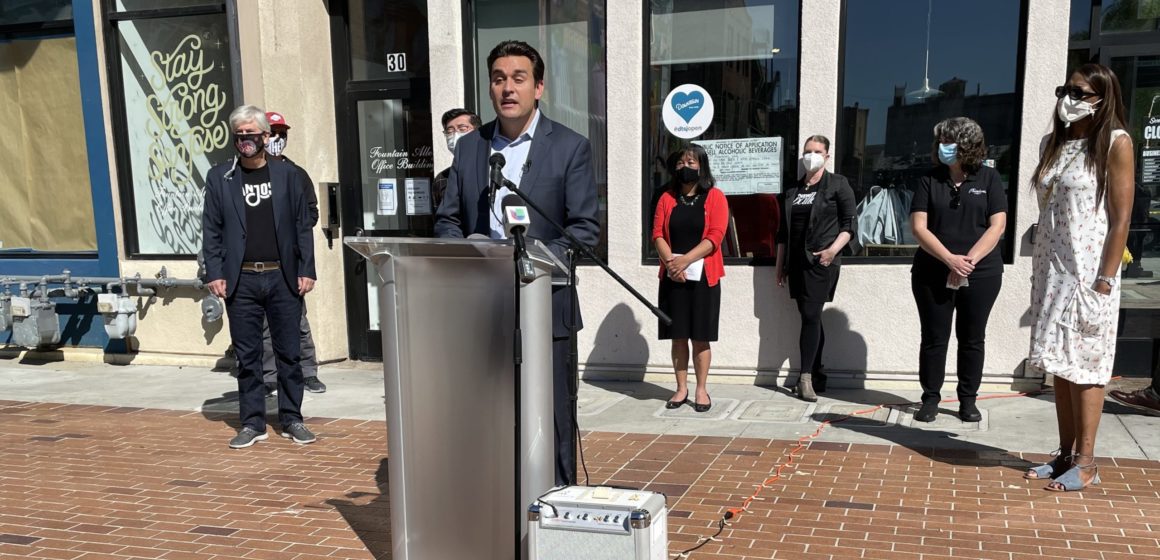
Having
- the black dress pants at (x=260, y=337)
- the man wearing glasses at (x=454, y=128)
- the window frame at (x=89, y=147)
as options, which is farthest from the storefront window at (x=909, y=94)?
the window frame at (x=89, y=147)

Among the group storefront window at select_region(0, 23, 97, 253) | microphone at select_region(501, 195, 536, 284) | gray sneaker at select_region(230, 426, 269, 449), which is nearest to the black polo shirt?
microphone at select_region(501, 195, 536, 284)

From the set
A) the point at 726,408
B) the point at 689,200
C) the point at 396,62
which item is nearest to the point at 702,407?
the point at 726,408

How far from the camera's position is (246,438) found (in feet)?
18.8

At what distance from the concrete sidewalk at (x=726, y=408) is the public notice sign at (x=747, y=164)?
159 cm

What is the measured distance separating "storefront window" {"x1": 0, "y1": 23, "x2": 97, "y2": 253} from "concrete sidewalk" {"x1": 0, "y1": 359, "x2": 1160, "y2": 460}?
1688 millimetres

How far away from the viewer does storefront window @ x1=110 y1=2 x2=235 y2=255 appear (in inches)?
334

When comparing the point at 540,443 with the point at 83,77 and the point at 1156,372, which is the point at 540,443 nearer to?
the point at 1156,372

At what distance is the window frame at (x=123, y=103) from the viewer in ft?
27.6

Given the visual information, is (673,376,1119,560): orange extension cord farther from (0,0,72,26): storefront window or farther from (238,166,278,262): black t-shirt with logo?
(0,0,72,26): storefront window

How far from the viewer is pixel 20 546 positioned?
4.12 m

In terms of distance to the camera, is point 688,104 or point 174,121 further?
point 174,121

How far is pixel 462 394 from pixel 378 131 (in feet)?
18.6

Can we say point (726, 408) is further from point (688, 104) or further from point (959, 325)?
point (688, 104)

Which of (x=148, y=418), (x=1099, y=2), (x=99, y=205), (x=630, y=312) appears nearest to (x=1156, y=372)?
(x=1099, y=2)
